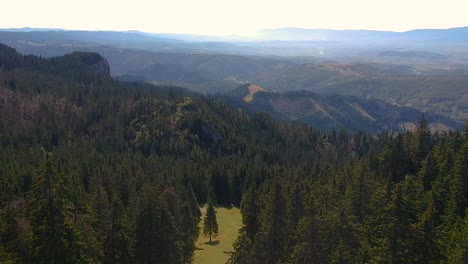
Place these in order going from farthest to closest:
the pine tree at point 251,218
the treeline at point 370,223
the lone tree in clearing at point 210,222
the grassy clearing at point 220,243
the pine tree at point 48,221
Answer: the lone tree in clearing at point 210,222 < the grassy clearing at point 220,243 < the pine tree at point 251,218 < the treeline at point 370,223 < the pine tree at point 48,221

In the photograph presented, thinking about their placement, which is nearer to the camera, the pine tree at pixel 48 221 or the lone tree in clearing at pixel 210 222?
the pine tree at pixel 48 221

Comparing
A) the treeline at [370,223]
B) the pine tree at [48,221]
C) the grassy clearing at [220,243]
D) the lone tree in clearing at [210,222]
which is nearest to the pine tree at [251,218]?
the treeline at [370,223]

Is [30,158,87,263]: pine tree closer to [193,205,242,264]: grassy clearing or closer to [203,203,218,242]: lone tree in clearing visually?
[193,205,242,264]: grassy clearing

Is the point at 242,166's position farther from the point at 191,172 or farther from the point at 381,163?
the point at 381,163

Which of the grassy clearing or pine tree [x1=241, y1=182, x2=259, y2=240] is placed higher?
pine tree [x1=241, y1=182, x2=259, y2=240]

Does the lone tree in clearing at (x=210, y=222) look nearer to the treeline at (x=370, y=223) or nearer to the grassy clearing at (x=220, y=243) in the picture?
the grassy clearing at (x=220, y=243)

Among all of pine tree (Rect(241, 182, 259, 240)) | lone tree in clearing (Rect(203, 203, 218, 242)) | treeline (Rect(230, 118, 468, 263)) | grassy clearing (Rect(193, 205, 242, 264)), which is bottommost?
grassy clearing (Rect(193, 205, 242, 264))

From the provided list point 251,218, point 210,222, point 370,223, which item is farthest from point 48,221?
point 210,222

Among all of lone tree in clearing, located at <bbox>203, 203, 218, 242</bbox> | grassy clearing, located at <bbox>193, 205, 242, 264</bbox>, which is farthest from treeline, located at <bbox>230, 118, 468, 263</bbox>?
lone tree in clearing, located at <bbox>203, 203, 218, 242</bbox>

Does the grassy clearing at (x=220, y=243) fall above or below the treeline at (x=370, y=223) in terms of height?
below
